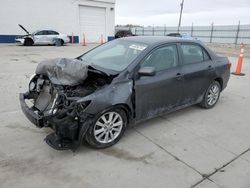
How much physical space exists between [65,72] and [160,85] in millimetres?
1509

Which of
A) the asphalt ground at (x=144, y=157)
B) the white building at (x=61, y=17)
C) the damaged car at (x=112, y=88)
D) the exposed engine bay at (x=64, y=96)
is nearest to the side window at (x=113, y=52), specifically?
the damaged car at (x=112, y=88)

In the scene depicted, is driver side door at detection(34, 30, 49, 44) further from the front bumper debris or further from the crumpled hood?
the front bumper debris

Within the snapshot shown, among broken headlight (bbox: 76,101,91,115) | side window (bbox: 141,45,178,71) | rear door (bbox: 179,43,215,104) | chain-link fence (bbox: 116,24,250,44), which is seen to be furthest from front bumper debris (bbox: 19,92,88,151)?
chain-link fence (bbox: 116,24,250,44)

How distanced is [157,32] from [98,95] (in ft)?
117

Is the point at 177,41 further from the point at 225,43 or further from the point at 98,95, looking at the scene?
the point at 225,43

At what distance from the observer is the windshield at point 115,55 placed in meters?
3.47

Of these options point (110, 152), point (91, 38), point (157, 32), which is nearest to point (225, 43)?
point (157, 32)

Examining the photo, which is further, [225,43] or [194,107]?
[225,43]

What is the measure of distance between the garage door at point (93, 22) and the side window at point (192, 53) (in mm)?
20304

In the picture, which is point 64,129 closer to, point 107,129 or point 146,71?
point 107,129

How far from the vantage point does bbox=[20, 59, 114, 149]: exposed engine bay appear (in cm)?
273

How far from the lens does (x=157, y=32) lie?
3638 cm

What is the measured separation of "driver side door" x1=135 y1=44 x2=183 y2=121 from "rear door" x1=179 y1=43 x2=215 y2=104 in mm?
188

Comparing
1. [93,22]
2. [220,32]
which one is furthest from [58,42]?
[220,32]
